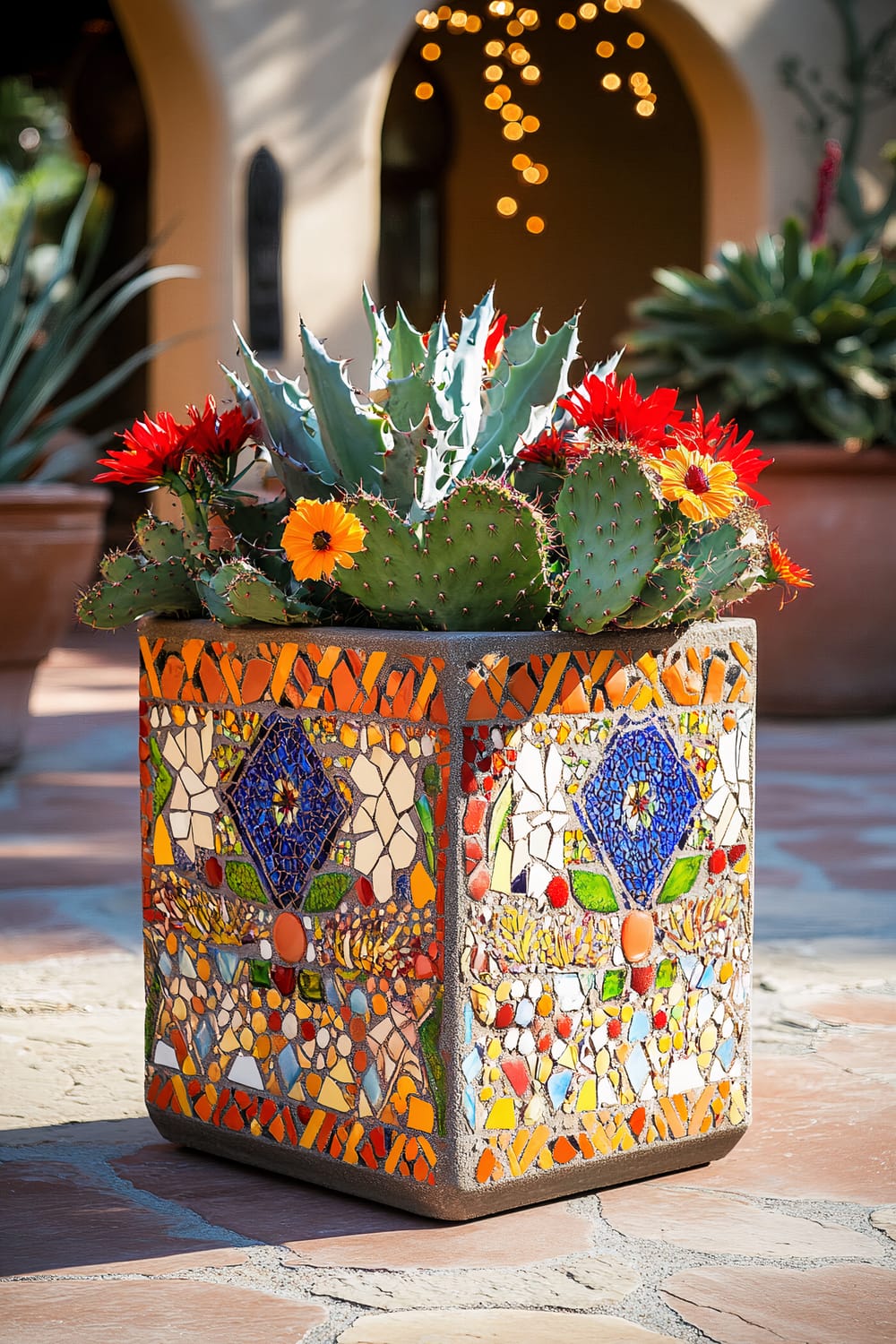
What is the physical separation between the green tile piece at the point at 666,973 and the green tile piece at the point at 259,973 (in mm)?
444

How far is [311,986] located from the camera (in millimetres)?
2041

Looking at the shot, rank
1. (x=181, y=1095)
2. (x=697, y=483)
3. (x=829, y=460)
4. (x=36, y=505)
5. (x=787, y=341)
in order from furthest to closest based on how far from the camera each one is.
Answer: (x=787, y=341) → (x=829, y=460) → (x=36, y=505) → (x=181, y=1095) → (x=697, y=483)

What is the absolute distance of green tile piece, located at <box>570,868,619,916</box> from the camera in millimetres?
2000

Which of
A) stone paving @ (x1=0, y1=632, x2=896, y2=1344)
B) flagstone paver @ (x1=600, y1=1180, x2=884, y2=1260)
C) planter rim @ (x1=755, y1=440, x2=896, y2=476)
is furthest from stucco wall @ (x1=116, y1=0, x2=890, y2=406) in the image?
flagstone paver @ (x1=600, y1=1180, x2=884, y2=1260)

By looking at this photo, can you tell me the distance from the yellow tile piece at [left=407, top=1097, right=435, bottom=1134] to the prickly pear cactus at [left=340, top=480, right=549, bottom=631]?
503 mm

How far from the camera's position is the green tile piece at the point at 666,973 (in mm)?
2078

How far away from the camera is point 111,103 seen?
1000 centimetres

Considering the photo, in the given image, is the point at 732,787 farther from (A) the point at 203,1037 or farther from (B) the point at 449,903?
(A) the point at 203,1037

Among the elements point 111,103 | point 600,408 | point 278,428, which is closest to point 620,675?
point 600,408

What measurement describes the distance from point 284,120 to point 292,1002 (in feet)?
21.9

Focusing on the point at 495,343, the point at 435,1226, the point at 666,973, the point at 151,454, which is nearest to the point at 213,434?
the point at 151,454

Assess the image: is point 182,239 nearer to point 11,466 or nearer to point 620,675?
point 11,466

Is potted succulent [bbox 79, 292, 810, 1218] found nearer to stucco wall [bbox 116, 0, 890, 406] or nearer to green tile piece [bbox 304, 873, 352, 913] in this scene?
green tile piece [bbox 304, 873, 352, 913]

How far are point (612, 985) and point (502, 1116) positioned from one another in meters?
0.20
